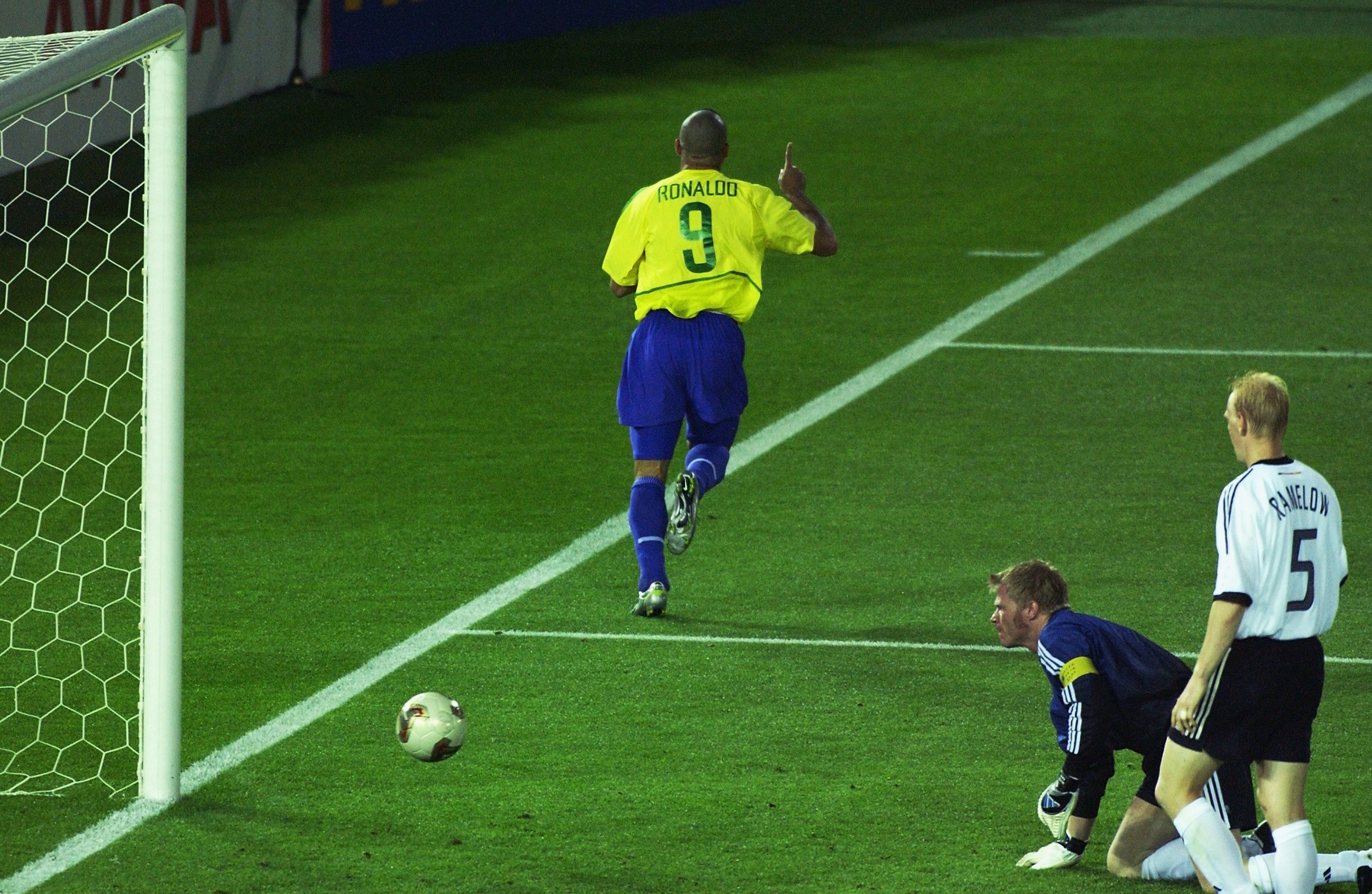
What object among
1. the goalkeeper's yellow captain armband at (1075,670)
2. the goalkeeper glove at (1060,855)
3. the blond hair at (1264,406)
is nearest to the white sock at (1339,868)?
the goalkeeper glove at (1060,855)

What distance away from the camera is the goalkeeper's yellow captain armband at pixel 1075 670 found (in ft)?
18.7

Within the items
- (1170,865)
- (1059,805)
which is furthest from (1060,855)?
(1170,865)

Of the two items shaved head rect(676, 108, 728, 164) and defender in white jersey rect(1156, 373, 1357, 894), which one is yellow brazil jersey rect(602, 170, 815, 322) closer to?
shaved head rect(676, 108, 728, 164)

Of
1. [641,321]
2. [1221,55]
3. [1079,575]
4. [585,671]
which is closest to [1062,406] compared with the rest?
[1079,575]

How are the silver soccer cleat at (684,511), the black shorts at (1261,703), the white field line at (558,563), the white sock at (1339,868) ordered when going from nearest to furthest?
the black shorts at (1261,703), the white sock at (1339,868), the white field line at (558,563), the silver soccer cleat at (684,511)

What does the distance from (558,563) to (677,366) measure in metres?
1.16

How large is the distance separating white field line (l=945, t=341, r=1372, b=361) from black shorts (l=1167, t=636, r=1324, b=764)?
8125mm

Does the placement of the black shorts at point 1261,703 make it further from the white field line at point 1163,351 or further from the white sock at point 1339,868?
the white field line at point 1163,351

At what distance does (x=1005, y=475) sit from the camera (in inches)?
421

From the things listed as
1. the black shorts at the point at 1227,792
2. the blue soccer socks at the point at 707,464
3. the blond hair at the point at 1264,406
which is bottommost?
the black shorts at the point at 1227,792

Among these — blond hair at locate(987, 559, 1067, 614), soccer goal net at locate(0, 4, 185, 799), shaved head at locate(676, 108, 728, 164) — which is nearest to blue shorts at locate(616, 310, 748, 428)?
shaved head at locate(676, 108, 728, 164)

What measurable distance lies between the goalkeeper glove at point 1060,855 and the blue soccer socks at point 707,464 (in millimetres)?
2782

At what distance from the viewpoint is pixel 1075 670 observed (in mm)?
5707

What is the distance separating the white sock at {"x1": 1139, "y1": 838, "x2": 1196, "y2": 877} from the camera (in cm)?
584
